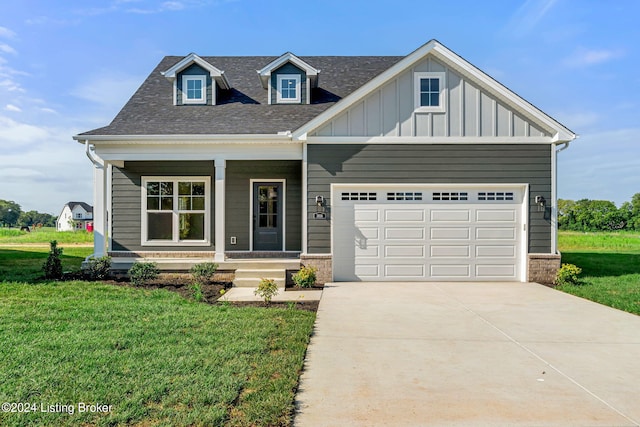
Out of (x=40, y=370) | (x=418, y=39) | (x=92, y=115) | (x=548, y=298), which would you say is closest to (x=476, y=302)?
(x=548, y=298)

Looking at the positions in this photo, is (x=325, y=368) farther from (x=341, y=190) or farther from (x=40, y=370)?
(x=341, y=190)

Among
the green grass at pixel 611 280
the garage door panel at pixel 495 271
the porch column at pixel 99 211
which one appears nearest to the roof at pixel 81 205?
the porch column at pixel 99 211

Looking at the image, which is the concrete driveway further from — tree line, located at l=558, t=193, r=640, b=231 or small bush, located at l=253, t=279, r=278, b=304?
tree line, located at l=558, t=193, r=640, b=231

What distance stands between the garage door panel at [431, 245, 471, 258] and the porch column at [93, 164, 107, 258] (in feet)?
27.8

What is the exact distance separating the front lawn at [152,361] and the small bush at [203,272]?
8.33 feet

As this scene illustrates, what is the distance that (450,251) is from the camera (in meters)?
9.94

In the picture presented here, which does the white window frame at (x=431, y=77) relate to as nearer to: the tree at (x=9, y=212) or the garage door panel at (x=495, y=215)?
the garage door panel at (x=495, y=215)

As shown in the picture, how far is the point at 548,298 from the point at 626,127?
17.9m

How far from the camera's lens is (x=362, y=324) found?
19.1 ft

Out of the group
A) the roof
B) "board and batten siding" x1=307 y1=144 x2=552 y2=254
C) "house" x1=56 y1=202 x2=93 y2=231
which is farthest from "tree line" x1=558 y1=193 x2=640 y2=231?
the roof

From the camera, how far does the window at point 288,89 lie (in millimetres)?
12172

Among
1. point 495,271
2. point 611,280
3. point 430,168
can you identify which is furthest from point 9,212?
point 611,280

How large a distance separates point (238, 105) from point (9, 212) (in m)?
89.2

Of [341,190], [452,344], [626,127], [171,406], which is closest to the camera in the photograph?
[171,406]
